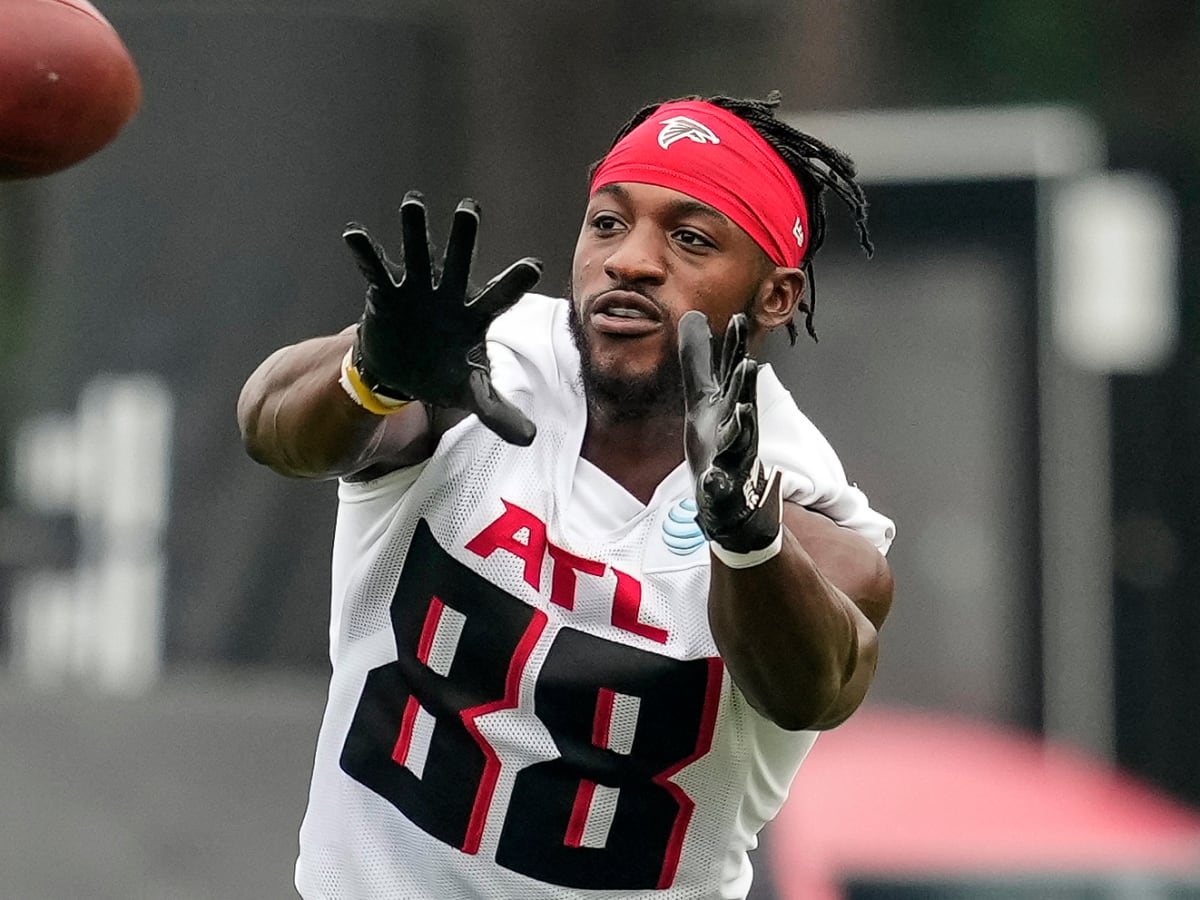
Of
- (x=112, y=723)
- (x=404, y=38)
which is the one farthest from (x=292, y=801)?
(x=404, y=38)

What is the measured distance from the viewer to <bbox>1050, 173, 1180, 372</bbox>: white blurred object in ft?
22.3

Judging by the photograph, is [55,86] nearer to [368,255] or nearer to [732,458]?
[368,255]

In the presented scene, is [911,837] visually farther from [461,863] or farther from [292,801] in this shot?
[461,863]

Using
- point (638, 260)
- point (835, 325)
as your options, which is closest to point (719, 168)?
point (638, 260)

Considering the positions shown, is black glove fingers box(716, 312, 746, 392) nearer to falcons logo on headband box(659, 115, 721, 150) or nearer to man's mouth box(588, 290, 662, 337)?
man's mouth box(588, 290, 662, 337)

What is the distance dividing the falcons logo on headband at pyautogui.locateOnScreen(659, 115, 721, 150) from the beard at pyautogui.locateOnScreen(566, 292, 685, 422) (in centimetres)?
27

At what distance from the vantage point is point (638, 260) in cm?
282

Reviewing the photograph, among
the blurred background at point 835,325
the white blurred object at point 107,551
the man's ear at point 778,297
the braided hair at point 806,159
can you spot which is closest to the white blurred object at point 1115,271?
the blurred background at point 835,325

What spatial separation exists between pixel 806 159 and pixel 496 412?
0.74 metres

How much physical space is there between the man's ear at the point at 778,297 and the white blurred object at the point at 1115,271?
13.0 ft

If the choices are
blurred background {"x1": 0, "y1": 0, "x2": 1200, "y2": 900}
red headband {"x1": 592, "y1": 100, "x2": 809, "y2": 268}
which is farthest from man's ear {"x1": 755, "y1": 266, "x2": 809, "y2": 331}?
blurred background {"x1": 0, "y1": 0, "x2": 1200, "y2": 900}

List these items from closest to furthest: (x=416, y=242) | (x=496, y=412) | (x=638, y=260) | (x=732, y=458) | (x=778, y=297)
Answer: (x=732, y=458) < (x=416, y=242) < (x=496, y=412) < (x=638, y=260) < (x=778, y=297)

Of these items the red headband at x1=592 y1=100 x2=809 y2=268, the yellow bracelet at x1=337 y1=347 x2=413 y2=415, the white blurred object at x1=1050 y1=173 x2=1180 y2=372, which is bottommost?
the yellow bracelet at x1=337 y1=347 x2=413 y2=415

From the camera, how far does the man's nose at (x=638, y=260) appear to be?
282cm
